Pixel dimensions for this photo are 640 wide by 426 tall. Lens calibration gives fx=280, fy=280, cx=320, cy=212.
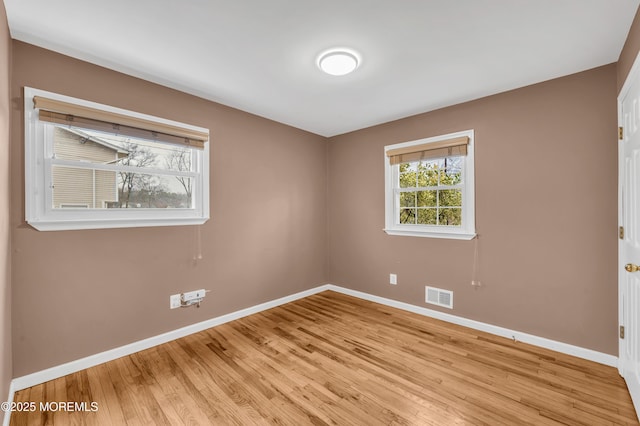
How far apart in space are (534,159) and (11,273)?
4295 millimetres

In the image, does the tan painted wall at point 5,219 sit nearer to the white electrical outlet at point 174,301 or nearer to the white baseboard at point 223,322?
the white baseboard at point 223,322

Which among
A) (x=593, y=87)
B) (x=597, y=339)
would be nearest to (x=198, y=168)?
(x=593, y=87)

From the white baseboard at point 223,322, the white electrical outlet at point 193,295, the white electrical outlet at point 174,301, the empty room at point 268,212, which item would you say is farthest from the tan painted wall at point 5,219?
the white electrical outlet at point 193,295

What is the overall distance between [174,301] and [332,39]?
269 cm

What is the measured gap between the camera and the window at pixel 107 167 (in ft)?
6.70

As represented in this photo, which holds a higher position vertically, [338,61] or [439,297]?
[338,61]

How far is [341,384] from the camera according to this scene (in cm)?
204

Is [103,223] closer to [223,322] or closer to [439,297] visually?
[223,322]

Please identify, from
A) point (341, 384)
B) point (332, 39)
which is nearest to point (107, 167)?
point (332, 39)

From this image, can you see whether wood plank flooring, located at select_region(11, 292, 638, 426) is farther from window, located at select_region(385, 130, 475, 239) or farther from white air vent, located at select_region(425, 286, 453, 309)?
window, located at select_region(385, 130, 475, 239)

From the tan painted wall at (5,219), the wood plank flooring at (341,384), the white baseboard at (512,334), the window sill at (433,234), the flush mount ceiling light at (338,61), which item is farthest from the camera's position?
the window sill at (433,234)

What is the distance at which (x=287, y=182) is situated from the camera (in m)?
3.86

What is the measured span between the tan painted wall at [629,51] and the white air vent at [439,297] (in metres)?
2.33

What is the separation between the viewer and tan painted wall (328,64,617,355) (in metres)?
2.32
